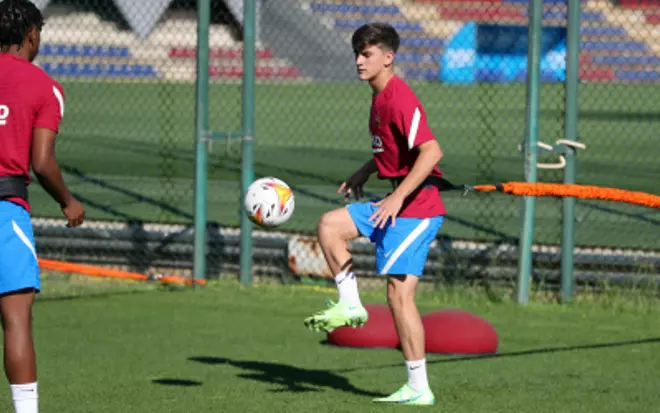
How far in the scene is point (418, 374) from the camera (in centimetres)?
680

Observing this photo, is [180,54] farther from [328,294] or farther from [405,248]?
[405,248]

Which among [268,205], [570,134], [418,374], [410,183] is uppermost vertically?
[570,134]

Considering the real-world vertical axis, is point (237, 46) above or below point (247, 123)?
above

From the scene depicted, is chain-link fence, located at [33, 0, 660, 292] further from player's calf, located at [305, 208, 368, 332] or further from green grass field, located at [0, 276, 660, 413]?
player's calf, located at [305, 208, 368, 332]

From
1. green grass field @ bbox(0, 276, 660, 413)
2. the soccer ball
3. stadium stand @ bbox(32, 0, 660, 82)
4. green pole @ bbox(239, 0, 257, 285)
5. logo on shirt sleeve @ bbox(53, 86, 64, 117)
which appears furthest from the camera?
stadium stand @ bbox(32, 0, 660, 82)

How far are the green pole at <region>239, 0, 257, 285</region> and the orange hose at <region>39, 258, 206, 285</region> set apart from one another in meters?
0.41

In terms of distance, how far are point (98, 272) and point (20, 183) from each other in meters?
5.66

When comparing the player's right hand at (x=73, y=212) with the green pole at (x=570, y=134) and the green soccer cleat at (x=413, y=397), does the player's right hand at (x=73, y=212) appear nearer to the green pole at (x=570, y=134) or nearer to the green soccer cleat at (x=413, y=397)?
the green soccer cleat at (x=413, y=397)

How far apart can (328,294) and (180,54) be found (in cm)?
3010

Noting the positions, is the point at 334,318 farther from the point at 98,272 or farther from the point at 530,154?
the point at 98,272

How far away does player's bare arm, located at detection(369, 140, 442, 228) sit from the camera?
644 cm

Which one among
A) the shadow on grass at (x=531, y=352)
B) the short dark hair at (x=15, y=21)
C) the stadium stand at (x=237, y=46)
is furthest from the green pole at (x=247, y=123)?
the stadium stand at (x=237, y=46)

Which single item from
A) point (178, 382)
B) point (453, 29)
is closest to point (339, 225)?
point (178, 382)

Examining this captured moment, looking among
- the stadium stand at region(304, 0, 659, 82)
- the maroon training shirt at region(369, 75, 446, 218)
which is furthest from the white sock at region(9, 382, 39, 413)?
the stadium stand at region(304, 0, 659, 82)
